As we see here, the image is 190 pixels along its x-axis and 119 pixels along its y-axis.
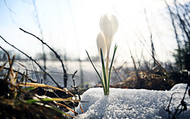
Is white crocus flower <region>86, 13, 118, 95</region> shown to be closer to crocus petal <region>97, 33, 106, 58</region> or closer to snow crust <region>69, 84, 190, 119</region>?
crocus petal <region>97, 33, 106, 58</region>

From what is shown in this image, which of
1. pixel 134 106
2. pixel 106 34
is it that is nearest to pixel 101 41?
pixel 106 34

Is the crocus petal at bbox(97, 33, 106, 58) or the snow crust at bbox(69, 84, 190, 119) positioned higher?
the crocus petal at bbox(97, 33, 106, 58)

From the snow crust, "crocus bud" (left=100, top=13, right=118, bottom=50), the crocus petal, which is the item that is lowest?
the snow crust

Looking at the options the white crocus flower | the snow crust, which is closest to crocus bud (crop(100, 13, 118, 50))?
the white crocus flower

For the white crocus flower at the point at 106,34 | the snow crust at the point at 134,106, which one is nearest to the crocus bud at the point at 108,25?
the white crocus flower at the point at 106,34

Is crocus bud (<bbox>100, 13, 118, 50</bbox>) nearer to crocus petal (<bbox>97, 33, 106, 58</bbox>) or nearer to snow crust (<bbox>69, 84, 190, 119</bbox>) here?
crocus petal (<bbox>97, 33, 106, 58</bbox>)

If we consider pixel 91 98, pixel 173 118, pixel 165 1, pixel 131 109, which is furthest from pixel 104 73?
pixel 165 1

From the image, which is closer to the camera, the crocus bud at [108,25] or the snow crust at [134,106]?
the snow crust at [134,106]

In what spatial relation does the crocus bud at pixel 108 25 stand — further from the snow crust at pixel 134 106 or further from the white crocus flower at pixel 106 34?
the snow crust at pixel 134 106

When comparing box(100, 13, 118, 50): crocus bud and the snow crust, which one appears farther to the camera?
box(100, 13, 118, 50): crocus bud
